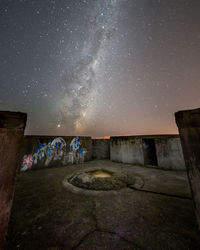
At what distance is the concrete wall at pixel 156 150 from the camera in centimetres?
690

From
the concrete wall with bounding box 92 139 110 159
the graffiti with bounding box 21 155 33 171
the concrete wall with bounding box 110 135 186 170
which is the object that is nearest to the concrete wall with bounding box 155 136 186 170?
the concrete wall with bounding box 110 135 186 170

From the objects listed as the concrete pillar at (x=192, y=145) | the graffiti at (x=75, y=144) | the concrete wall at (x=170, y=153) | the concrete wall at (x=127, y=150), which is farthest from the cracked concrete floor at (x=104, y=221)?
the graffiti at (x=75, y=144)

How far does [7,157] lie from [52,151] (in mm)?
7083

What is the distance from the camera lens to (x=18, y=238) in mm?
1877

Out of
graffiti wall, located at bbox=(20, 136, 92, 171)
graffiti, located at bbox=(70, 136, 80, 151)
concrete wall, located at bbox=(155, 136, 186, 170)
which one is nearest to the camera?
graffiti wall, located at bbox=(20, 136, 92, 171)

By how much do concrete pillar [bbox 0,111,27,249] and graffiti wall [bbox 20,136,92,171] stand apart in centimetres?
638

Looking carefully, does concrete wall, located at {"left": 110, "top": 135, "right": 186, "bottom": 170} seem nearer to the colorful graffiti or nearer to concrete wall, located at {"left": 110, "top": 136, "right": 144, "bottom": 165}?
concrete wall, located at {"left": 110, "top": 136, "right": 144, "bottom": 165}

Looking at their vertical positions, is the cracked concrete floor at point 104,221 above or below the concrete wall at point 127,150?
below

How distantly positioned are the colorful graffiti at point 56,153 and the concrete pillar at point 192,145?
26.6 ft

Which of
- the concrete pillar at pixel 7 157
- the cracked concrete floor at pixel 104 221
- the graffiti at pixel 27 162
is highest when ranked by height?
the concrete pillar at pixel 7 157

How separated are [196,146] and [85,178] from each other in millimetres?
4544

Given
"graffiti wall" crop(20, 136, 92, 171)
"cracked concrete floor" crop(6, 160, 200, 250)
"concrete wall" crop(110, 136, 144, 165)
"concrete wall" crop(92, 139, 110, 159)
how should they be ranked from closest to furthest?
1. "cracked concrete floor" crop(6, 160, 200, 250)
2. "graffiti wall" crop(20, 136, 92, 171)
3. "concrete wall" crop(110, 136, 144, 165)
4. "concrete wall" crop(92, 139, 110, 159)

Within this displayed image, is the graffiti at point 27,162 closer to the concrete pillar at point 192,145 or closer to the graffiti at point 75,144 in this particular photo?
the graffiti at point 75,144

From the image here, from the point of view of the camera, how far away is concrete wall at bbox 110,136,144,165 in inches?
333
